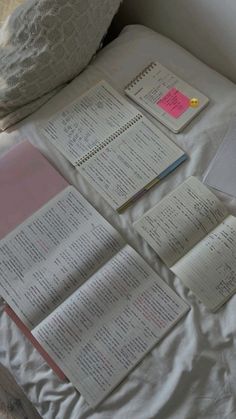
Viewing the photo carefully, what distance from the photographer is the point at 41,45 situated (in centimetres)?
92

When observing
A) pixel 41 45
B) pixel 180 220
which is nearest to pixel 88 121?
pixel 41 45

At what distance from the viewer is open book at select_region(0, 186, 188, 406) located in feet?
2.48

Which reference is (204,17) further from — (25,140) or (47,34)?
(25,140)

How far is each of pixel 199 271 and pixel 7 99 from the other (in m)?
0.53

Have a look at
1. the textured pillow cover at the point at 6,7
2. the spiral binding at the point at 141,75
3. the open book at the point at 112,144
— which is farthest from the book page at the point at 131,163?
the textured pillow cover at the point at 6,7

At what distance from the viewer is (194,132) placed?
3.07ft

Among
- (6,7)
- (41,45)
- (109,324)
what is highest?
(6,7)

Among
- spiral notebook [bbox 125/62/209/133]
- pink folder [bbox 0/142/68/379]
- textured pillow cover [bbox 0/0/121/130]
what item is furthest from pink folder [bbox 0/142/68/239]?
spiral notebook [bbox 125/62/209/133]

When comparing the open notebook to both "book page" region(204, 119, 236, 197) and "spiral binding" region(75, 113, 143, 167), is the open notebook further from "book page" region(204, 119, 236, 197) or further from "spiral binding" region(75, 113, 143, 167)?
"book page" region(204, 119, 236, 197)

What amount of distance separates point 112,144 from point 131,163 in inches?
2.4

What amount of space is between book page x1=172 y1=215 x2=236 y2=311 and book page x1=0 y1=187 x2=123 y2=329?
135 millimetres

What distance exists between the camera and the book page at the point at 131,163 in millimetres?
893

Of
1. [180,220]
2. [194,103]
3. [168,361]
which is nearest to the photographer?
[168,361]

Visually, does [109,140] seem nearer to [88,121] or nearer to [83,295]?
[88,121]
